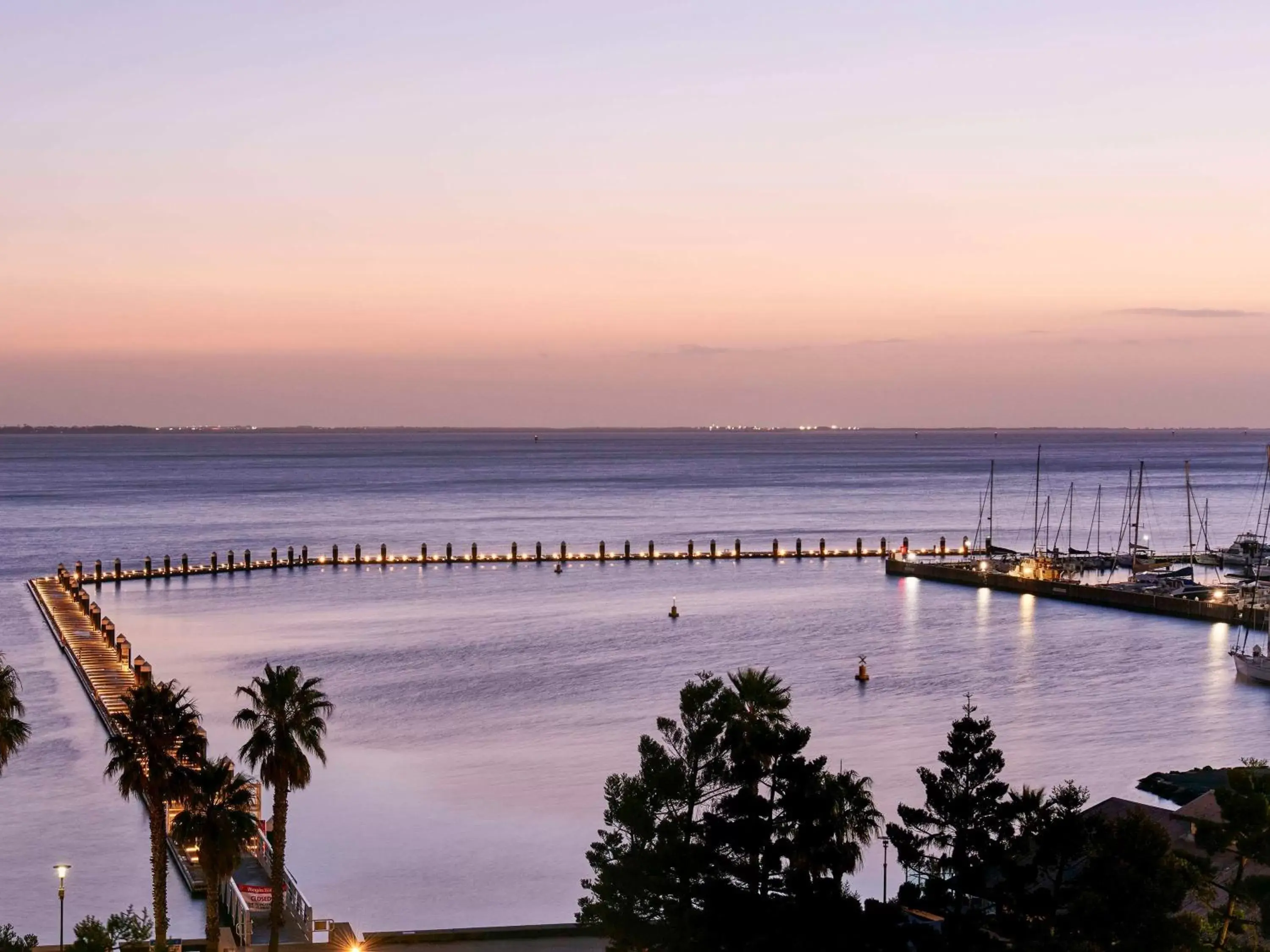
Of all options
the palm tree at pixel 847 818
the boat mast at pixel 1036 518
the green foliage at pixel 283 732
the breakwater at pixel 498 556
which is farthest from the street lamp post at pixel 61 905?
the boat mast at pixel 1036 518

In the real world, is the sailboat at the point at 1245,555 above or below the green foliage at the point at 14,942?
above

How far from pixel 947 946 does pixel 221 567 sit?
3267 inches

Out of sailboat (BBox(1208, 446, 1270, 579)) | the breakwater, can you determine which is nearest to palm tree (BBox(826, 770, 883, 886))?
sailboat (BBox(1208, 446, 1270, 579))

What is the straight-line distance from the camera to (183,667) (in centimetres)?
6238

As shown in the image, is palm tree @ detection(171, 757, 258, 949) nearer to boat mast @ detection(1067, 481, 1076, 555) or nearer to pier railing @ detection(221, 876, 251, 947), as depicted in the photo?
pier railing @ detection(221, 876, 251, 947)

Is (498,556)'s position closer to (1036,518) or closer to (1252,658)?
(1036,518)

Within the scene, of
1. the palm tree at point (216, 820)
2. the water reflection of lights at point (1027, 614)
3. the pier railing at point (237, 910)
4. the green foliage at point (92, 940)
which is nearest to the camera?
the green foliage at point (92, 940)

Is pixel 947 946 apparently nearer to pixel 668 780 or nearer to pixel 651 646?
pixel 668 780

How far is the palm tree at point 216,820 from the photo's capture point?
87.6 feet

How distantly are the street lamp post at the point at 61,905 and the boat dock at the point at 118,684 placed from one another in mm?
2110

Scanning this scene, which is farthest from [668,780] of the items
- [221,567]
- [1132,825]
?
[221,567]

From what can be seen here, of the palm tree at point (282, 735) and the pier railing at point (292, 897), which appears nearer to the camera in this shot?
the palm tree at point (282, 735)

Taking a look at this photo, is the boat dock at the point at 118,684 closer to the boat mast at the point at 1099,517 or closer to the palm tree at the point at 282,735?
the palm tree at the point at 282,735

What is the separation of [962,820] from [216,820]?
13.0 metres
